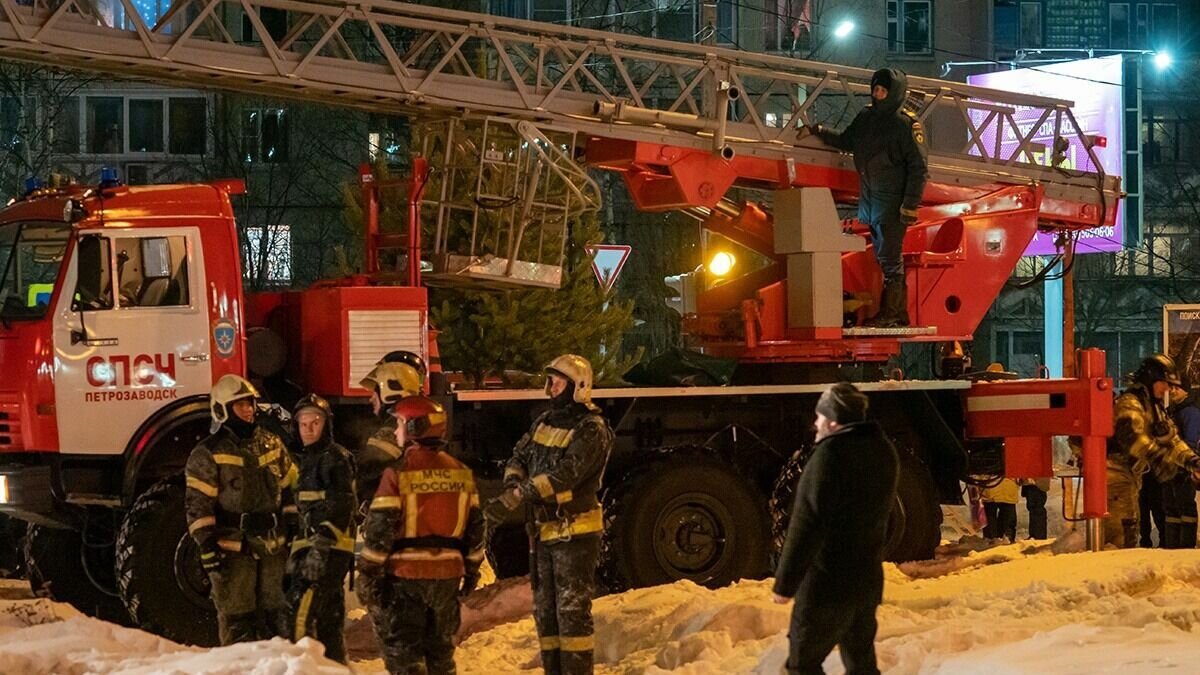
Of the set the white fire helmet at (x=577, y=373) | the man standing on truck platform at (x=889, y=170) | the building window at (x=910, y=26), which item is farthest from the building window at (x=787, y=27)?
the white fire helmet at (x=577, y=373)

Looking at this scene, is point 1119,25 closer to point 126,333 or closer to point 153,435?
point 126,333

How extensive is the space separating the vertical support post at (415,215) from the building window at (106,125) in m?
22.6

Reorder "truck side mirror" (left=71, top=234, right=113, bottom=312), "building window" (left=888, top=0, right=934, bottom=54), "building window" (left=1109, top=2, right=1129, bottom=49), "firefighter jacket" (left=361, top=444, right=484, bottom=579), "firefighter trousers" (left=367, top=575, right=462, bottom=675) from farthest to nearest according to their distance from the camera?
"building window" (left=1109, top=2, right=1129, bottom=49) < "building window" (left=888, top=0, right=934, bottom=54) < "truck side mirror" (left=71, top=234, right=113, bottom=312) < "firefighter trousers" (left=367, top=575, right=462, bottom=675) < "firefighter jacket" (left=361, top=444, right=484, bottom=579)

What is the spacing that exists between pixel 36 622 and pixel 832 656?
472 centimetres

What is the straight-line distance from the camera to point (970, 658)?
7.38 meters

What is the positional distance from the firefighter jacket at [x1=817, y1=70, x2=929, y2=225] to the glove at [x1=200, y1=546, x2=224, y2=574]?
5.54 m

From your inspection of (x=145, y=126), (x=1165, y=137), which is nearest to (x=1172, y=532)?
(x=145, y=126)

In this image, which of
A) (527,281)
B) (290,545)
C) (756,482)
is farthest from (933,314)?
(290,545)

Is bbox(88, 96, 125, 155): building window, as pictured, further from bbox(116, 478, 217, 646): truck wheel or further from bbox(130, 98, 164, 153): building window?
bbox(116, 478, 217, 646): truck wheel

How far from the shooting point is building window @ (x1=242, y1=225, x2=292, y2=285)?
27.6m

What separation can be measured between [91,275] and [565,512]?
3.70m

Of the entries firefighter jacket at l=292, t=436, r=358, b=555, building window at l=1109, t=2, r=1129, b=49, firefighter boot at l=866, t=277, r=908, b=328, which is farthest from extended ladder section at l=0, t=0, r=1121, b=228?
building window at l=1109, t=2, r=1129, b=49

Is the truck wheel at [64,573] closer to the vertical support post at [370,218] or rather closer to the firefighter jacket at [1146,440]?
the vertical support post at [370,218]

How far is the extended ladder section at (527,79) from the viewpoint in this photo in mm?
9297
